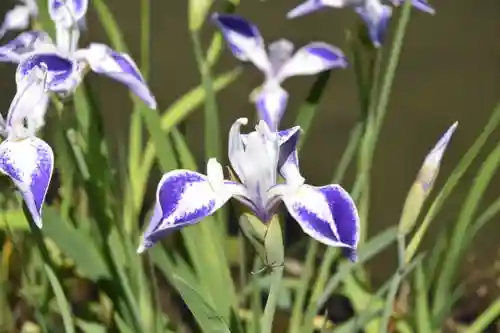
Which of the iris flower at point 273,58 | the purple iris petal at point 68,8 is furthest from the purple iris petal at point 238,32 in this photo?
the purple iris petal at point 68,8

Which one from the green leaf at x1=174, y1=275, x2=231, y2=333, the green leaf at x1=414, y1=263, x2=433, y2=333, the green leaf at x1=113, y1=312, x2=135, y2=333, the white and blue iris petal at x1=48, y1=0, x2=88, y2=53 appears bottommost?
the green leaf at x1=414, y1=263, x2=433, y2=333

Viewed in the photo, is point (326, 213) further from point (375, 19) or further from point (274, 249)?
point (375, 19)

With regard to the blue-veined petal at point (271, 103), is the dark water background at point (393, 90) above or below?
below

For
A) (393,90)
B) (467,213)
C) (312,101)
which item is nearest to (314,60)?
(312,101)

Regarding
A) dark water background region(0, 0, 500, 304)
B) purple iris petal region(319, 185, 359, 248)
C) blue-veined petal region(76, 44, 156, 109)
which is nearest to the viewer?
purple iris petal region(319, 185, 359, 248)

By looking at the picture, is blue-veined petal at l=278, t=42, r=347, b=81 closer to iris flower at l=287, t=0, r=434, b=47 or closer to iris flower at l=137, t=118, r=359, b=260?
iris flower at l=287, t=0, r=434, b=47

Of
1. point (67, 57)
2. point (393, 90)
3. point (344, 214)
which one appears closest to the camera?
point (344, 214)

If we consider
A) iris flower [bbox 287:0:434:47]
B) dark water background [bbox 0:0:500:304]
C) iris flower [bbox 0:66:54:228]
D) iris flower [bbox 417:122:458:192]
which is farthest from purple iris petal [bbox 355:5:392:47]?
dark water background [bbox 0:0:500:304]

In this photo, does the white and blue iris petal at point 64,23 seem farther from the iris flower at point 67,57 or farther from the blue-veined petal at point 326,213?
the blue-veined petal at point 326,213
